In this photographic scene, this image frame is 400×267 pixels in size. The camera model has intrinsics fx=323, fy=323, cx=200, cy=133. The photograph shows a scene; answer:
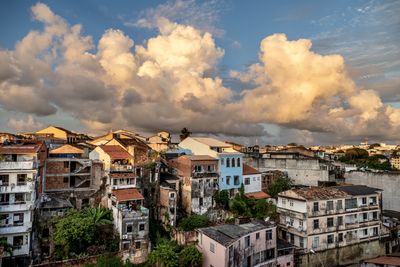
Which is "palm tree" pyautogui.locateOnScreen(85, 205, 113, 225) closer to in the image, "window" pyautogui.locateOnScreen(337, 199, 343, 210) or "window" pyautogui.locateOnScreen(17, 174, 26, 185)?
"window" pyautogui.locateOnScreen(17, 174, 26, 185)

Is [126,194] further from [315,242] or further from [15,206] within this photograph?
[315,242]

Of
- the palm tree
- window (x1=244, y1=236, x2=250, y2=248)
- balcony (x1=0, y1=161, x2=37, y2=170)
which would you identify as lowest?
window (x1=244, y1=236, x2=250, y2=248)

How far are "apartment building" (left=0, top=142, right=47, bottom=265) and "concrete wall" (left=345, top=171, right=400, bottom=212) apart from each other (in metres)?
48.1

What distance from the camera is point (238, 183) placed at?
45.0 m

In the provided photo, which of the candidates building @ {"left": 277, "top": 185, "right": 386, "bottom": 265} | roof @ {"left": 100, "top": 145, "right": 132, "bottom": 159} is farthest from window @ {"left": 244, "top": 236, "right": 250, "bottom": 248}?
roof @ {"left": 100, "top": 145, "right": 132, "bottom": 159}

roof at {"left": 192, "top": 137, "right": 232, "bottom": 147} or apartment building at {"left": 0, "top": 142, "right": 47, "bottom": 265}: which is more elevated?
roof at {"left": 192, "top": 137, "right": 232, "bottom": 147}

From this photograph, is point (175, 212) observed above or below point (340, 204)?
below

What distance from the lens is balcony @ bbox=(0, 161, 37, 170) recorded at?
30500 mm

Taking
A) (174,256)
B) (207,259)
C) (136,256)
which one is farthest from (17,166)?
(207,259)

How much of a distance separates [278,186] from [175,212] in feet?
62.4

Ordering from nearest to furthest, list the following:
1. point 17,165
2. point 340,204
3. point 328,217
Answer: point 17,165
point 328,217
point 340,204

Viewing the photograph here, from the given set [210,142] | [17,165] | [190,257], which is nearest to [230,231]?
[190,257]

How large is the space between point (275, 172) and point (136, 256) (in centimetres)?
2900

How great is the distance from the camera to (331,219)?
3903 centimetres
